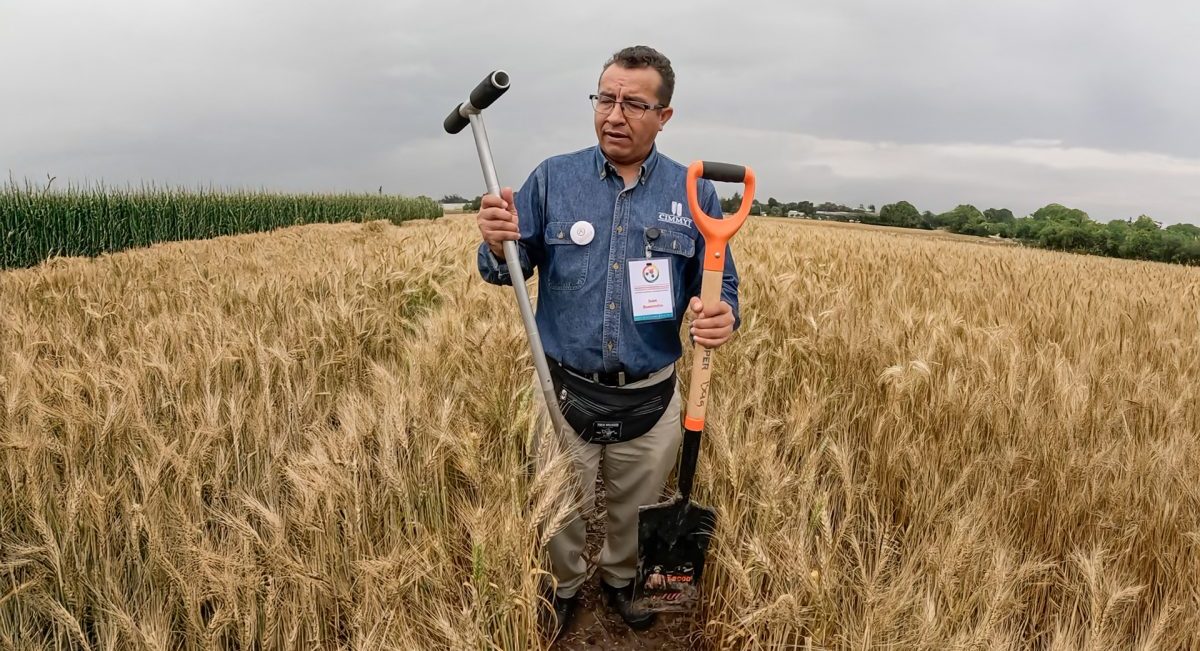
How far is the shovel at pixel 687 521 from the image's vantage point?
1705mm

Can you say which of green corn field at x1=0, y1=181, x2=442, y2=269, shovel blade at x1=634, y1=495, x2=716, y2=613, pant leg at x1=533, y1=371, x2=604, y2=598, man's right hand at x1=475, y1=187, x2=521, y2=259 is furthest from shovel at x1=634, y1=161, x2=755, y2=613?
green corn field at x1=0, y1=181, x2=442, y2=269

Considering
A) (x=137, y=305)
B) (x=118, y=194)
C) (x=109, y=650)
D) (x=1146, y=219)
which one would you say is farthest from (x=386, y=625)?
(x=1146, y=219)

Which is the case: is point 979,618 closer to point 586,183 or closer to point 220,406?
point 586,183

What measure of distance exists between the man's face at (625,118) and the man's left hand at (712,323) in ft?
1.57

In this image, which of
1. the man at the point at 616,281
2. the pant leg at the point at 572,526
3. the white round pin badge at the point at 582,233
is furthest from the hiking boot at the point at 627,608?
the white round pin badge at the point at 582,233

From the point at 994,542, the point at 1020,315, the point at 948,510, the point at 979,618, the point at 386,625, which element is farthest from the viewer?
the point at 1020,315

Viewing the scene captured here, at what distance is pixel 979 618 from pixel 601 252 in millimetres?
1253

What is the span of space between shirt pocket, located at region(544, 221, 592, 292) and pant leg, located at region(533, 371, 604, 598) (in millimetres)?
347

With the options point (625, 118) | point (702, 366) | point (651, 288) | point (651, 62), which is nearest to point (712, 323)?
point (702, 366)

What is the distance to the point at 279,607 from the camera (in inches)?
58.1

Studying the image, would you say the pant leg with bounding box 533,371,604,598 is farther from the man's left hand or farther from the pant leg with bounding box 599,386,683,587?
the man's left hand

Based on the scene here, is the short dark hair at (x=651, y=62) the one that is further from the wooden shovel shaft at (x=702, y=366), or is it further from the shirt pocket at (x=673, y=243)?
the wooden shovel shaft at (x=702, y=366)

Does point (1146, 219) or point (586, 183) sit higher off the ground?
point (1146, 219)

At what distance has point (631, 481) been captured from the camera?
1.99 meters
